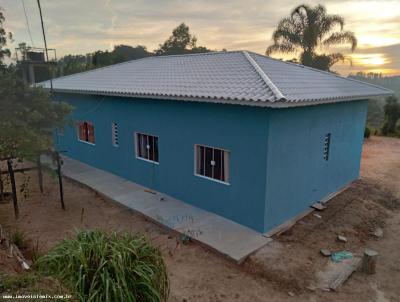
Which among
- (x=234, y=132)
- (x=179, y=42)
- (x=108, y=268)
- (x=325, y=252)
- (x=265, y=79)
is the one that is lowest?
(x=325, y=252)

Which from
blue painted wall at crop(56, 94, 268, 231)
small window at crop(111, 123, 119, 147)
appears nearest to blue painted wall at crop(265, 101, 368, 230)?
blue painted wall at crop(56, 94, 268, 231)

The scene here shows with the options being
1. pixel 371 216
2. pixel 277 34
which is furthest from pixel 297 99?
pixel 277 34

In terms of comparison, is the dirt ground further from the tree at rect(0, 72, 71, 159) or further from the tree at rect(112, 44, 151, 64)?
the tree at rect(112, 44, 151, 64)

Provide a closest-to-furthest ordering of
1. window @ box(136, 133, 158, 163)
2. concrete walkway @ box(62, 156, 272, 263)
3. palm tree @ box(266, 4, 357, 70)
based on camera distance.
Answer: concrete walkway @ box(62, 156, 272, 263) < window @ box(136, 133, 158, 163) < palm tree @ box(266, 4, 357, 70)

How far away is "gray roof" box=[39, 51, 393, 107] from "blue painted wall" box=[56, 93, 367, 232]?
47 cm

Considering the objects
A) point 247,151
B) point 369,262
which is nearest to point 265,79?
point 247,151

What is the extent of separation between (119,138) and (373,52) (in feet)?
54.4

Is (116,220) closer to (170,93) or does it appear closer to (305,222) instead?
(170,93)

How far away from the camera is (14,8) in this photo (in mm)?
8797

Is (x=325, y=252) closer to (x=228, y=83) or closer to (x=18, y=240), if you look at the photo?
(x=228, y=83)

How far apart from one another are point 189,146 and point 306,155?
11.4ft

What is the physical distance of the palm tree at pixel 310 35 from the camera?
22.0 metres

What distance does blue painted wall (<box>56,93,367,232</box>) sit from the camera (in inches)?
305

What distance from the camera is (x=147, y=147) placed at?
11.1 m
